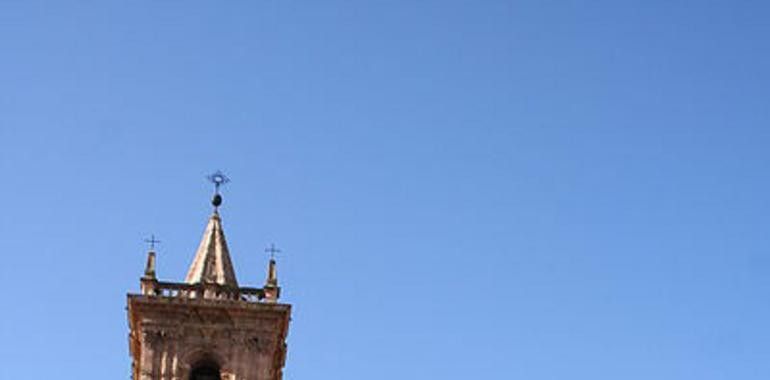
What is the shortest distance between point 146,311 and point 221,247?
13.7 feet

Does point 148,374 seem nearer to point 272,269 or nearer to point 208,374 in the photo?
point 208,374

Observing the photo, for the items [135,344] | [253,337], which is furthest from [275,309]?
[135,344]

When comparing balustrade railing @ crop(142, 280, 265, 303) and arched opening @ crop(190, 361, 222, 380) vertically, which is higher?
balustrade railing @ crop(142, 280, 265, 303)

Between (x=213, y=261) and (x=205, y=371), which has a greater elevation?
(x=213, y=261)

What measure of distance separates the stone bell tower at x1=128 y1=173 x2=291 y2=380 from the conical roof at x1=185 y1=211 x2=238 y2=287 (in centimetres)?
13

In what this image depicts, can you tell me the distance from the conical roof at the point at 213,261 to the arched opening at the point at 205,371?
276 centimetres

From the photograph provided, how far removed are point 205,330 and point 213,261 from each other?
3.06 m

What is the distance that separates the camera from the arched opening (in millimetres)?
52781

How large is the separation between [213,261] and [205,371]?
412 centimetres

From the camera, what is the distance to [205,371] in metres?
53.0

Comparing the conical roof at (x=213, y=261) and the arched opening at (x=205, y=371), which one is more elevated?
the conical roof at (x=213, y=261)

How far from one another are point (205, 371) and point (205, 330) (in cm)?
122

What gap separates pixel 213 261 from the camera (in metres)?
55.7

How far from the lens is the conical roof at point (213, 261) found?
5488cm
